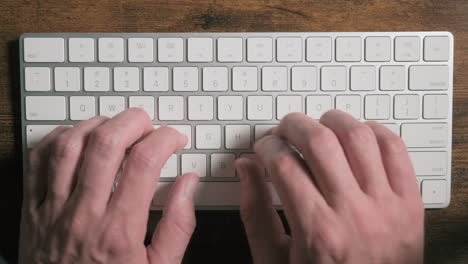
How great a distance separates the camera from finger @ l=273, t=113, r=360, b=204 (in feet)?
1.70

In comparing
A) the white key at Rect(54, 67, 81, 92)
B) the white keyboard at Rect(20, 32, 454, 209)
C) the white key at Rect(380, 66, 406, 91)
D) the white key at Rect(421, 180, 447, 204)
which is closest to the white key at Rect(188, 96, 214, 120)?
the white keyboard at Rect(20, 32, 454, 209)

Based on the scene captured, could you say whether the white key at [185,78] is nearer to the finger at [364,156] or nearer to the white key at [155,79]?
the white key at [155,79]

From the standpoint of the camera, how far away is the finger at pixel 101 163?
540 mm

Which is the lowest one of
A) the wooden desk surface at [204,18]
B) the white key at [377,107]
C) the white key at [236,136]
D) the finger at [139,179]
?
the finger at [139,179]

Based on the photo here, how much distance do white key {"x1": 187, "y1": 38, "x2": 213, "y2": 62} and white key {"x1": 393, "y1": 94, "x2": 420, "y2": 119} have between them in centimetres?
35

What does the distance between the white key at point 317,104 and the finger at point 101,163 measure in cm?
31

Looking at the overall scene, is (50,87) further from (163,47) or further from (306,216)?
(306,216)

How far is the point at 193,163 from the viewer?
0.64 meters

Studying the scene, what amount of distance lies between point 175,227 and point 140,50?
1.04 feet

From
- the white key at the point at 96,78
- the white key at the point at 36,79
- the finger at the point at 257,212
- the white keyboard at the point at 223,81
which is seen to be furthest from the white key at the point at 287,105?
the white key at the point at 36,79

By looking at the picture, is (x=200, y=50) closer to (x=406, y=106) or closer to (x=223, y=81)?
(x=223, y=81)

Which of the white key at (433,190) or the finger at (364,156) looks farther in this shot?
the white key at (433,190)

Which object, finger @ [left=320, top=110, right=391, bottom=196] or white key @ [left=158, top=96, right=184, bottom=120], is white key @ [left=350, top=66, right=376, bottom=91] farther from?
white key @ [left=158, top=96, right=184, bottom=120]

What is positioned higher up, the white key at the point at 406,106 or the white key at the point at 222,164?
the white key at the point at 406,106
